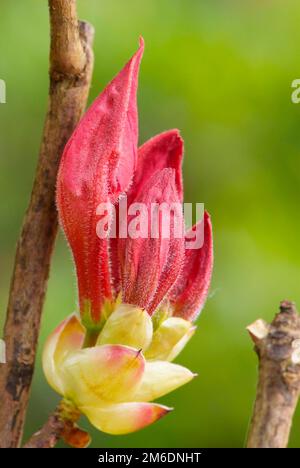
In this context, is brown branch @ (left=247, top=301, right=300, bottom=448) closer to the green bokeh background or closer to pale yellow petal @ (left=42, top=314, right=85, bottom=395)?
pale yellow petal @ (left=42, top=314, right=85, bottom=395)

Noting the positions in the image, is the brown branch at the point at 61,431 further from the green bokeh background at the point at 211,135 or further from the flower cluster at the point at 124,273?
the green bokeh background at the point at 211,135

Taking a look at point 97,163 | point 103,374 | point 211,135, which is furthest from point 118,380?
point 211,135

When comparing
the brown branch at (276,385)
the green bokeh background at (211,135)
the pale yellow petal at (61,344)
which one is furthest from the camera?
the green bokeh background at (211,135)

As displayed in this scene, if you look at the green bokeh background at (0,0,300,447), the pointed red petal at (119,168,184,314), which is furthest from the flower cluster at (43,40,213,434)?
the green bokeh background at (0,0,300,447)

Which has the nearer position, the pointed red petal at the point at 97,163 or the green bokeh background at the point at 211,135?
the pointed red petal at the point at 97,163

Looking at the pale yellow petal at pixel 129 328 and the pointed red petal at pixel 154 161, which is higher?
the pointed red petal at pixel 154 161

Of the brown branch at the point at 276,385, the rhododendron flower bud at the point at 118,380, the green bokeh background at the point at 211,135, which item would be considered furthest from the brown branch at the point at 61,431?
the green bokeh background at the point at 211,135

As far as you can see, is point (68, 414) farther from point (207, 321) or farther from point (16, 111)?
Answer: point (16, 111)

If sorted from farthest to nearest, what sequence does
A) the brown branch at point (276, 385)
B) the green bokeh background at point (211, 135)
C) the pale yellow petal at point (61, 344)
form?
the green bokeh background at point (211, 135), the pale yellow petal at point (61, 344), the brown branch at point (276, 385)
